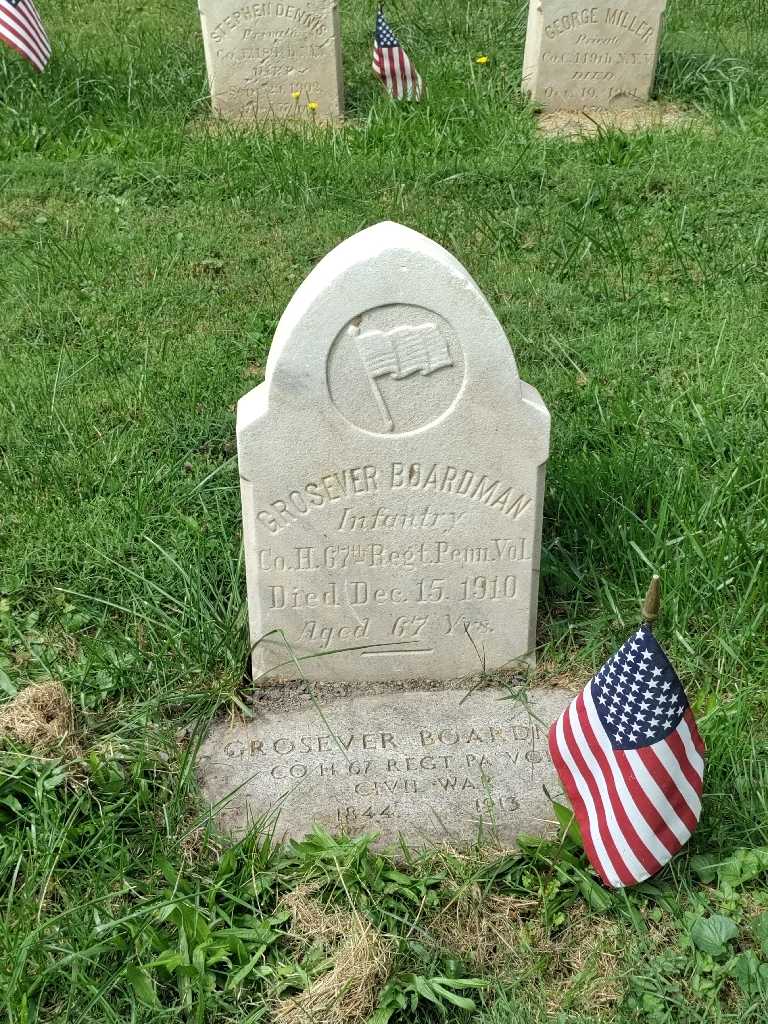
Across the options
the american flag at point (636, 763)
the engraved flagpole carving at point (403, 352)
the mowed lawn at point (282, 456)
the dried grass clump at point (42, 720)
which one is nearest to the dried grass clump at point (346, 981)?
the mowed lawn at point (282, 456)

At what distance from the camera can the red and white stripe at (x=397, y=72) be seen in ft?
23.1

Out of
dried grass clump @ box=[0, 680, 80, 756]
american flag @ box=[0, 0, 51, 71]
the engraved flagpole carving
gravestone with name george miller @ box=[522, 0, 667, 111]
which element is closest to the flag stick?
the engraved flagpole carving

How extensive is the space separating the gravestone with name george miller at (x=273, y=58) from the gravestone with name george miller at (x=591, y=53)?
128cm

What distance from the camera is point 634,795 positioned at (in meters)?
2.65

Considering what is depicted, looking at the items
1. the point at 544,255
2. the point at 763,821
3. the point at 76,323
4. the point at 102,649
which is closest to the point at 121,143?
the point at 76,323

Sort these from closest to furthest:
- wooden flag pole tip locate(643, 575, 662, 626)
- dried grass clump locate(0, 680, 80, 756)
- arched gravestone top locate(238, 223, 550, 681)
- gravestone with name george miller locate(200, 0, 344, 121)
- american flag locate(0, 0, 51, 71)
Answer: wooden flag pole tip locate(643, 575, 662, 626) → arched gravestone top locate(238, 223, 550, 681) → dried grass clump locate(0, 680, 80, 756) → american flag locate(0, 0, 51, 71) → gravestone with name george miller locate(200, 0, 344, 121)

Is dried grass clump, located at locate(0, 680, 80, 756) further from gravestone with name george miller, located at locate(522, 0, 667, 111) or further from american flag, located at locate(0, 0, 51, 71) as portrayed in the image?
gravestone with name george miller, located at locate(522, 0, 667, 111)

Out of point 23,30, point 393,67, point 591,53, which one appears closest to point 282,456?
point 23,30

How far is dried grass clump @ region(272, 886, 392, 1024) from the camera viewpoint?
249 cm

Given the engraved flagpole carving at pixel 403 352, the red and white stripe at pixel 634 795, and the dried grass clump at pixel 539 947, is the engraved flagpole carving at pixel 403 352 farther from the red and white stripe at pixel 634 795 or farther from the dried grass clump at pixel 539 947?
the dried grass clump at pixel 539 947

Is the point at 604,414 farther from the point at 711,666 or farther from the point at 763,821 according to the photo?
the point at 763,821

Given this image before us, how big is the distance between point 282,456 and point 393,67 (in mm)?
4842

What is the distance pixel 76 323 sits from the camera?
5.17 metres

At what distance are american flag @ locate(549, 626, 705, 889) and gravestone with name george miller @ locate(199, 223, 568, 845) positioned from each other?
261 millimetres
